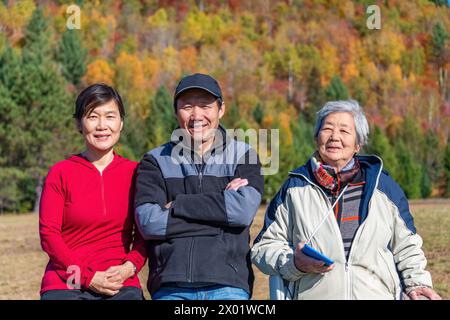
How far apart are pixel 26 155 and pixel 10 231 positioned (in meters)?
13.4

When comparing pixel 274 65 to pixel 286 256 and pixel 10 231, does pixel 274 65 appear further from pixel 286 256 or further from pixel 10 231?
pixel 286 256

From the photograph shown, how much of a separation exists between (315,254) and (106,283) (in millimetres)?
1222

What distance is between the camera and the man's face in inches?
143

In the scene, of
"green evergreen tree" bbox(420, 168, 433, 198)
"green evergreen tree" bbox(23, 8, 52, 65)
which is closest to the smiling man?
"green evergreen tree" bbox(420, 168, 433, 198)

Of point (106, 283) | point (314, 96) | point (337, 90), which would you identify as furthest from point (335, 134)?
point (314, 96)

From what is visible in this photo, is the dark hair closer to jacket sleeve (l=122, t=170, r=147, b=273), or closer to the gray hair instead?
jacket sleeve (l=122, t=170, r=147, b=273)

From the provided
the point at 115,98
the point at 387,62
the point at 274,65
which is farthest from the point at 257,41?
the point at 115,98

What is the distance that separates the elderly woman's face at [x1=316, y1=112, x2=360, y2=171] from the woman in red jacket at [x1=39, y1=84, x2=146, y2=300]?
3.96 feet

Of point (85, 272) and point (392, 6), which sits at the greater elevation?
point (392, 6)

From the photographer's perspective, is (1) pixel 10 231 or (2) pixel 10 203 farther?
(2) pixel 10 203

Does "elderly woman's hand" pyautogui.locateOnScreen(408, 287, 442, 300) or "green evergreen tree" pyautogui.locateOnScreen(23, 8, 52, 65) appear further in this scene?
"green evergreen tree" pyautogui.locateOnScreen(23, 8, 52, 65)

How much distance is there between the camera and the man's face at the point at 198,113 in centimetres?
364

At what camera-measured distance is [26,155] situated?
3656 cm
